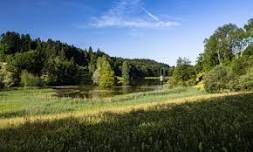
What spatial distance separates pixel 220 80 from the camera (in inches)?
2402

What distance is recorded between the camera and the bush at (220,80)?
56844 mm

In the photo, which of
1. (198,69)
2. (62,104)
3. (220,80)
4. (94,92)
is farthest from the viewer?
(198,69)

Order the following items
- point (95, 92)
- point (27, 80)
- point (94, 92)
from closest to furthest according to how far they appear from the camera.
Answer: point (94, 92) < point (95, 92) < point (27, 80)

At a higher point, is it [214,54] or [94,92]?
[214,54]

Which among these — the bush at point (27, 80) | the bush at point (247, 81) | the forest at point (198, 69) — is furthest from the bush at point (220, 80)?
the bush at point (27, 80)

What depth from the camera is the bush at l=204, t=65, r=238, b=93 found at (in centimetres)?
5684

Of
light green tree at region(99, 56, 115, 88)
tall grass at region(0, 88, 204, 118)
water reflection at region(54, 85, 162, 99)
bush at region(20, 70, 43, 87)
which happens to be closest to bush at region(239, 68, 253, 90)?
tall grass at region(0, 88, 204, 118)

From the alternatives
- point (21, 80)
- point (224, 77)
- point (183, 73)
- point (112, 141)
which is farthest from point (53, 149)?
point (21, 80)

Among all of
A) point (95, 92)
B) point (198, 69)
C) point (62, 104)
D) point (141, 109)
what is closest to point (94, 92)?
point (95, 92)

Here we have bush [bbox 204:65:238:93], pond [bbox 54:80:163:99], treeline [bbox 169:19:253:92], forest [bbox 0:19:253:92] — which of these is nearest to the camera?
bush [bbox 204:65:238:93]

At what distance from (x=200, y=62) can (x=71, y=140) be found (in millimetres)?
111362

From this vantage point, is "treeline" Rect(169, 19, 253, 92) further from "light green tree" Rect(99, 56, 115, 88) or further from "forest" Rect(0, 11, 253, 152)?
"light green tree" Rect(99, 56, 115, 88)

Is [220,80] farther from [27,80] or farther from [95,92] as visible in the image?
[27,80]

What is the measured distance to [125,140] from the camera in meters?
5.93
